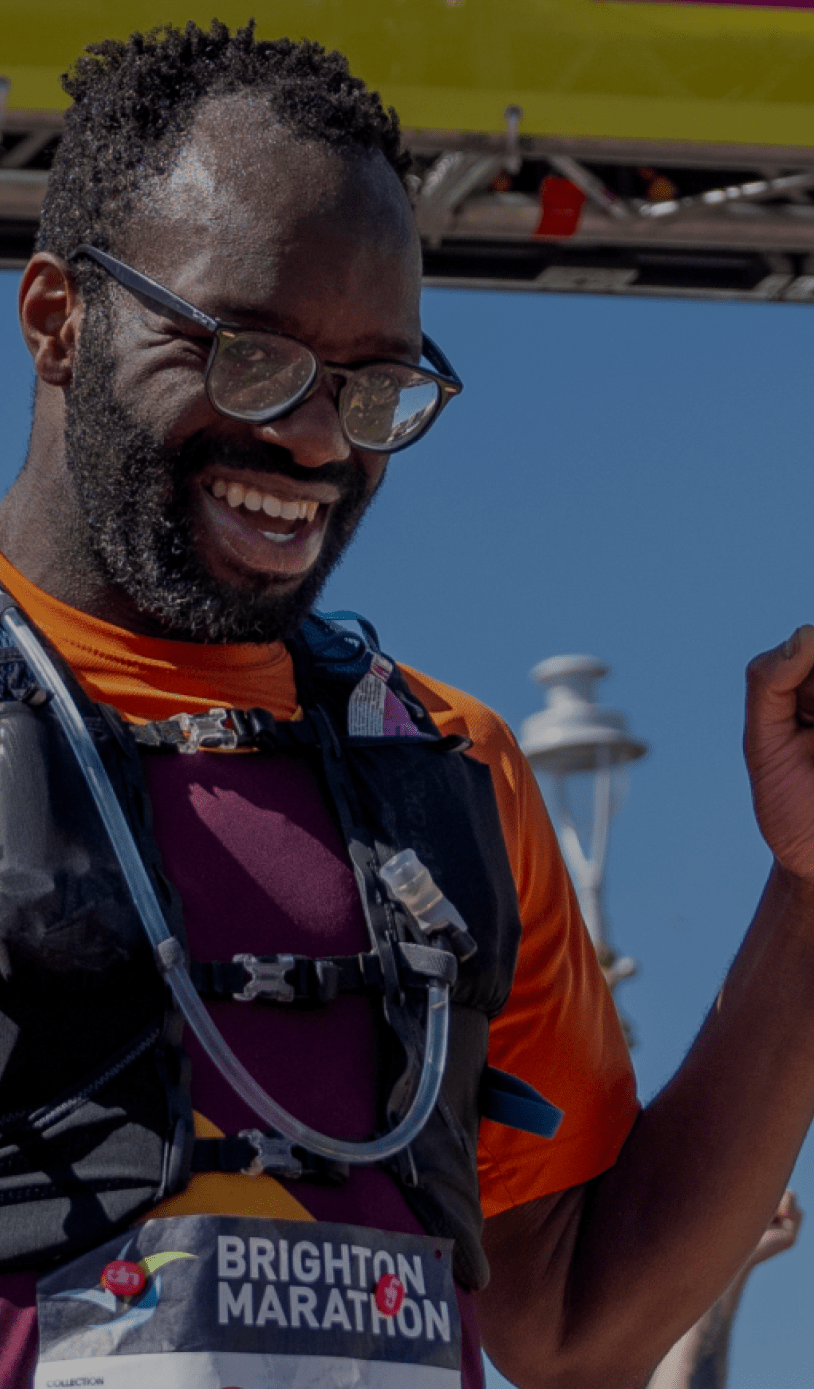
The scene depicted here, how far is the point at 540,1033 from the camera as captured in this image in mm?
2352

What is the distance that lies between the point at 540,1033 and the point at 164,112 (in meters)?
1.16

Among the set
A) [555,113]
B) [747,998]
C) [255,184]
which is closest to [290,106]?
[255,184]

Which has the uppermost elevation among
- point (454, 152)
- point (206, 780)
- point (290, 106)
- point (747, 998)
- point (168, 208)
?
point (454, 152)

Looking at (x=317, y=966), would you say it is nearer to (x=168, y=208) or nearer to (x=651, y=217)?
(x=168, y=208)

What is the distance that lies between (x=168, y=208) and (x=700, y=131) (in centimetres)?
331

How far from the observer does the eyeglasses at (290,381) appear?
2008 millimetres

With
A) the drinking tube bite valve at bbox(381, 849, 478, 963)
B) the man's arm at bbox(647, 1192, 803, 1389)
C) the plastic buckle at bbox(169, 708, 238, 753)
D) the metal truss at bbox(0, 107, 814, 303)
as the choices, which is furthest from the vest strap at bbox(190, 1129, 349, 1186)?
the metal truss at bbox(0, 107, 814, 303)

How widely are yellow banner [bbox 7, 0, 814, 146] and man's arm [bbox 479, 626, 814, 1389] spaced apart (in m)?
3.04

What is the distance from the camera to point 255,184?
6.89 feet

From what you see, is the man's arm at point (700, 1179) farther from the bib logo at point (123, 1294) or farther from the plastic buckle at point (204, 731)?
the bib logo at point (123, 1294)

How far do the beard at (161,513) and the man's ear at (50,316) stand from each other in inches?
1.6

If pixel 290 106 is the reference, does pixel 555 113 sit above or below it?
above

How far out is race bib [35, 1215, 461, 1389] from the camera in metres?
1.65

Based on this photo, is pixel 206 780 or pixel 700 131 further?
pixel 700 131
